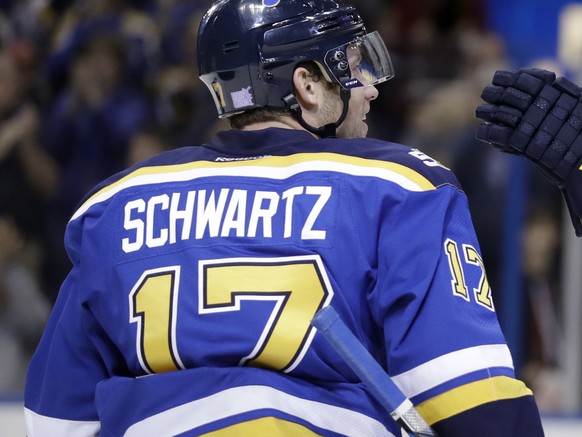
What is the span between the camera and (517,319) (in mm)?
3652

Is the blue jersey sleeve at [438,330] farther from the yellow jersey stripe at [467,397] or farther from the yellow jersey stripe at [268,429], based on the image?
the yellow jersey stripe at [268,429]

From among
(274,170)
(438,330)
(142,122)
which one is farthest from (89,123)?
(438,330)

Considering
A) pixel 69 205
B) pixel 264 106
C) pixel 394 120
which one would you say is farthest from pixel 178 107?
pixel 264 106

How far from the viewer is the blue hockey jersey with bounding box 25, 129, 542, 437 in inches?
60.6

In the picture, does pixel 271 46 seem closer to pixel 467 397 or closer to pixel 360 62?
pixel 360 62

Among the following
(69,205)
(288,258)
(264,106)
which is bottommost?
(69,205)

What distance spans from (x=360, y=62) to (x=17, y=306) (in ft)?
8.10

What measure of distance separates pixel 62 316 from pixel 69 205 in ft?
7.76

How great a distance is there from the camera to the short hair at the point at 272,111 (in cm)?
184

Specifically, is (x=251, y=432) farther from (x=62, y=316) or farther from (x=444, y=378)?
(x=62, y=316)

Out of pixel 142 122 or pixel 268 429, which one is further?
pixel 142 122

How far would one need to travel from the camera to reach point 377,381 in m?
1.50

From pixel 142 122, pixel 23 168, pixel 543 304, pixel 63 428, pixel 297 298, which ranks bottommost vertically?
pixel 543 304

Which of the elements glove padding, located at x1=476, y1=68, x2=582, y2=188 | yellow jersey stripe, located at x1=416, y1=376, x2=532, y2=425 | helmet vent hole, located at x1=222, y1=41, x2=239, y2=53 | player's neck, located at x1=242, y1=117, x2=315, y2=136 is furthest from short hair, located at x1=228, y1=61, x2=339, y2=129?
yellow jersey stripe, located at x1=416, y1=376, x2=532, y2=425
